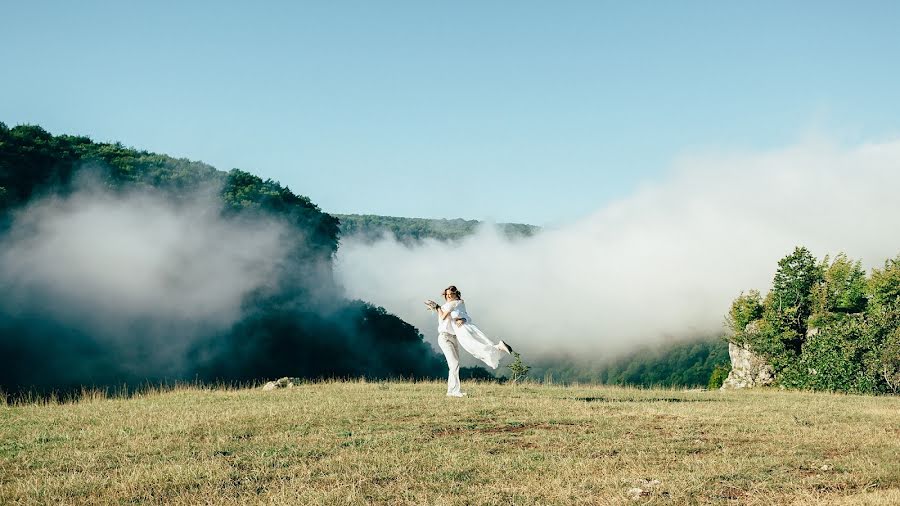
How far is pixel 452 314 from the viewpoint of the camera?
20.1 meters

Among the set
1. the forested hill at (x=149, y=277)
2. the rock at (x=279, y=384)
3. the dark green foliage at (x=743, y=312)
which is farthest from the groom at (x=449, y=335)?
the forested hill at (x=149, y=277)

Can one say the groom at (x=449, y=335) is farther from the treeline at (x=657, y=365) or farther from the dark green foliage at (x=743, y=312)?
the treeline at (x=657, y=365)

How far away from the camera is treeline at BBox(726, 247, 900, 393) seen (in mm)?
30750

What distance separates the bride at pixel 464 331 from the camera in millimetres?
19172

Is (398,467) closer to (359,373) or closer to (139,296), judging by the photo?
(139,296)

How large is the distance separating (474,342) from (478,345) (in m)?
0.15

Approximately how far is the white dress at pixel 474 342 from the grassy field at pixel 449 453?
1343 millimetres

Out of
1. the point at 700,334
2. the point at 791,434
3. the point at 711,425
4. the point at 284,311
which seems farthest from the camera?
the point at 700,334

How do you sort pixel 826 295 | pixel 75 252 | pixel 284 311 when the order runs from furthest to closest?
pixel 284 311
pixel 75 252
pixel 826 295

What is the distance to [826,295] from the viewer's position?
39656mm

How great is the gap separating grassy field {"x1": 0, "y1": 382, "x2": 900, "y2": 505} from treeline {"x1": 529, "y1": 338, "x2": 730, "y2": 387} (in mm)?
78157

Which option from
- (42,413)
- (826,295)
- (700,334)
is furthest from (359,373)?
(700,334)

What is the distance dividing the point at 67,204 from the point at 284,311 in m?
19.8

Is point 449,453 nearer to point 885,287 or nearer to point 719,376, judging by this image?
point 885,287
